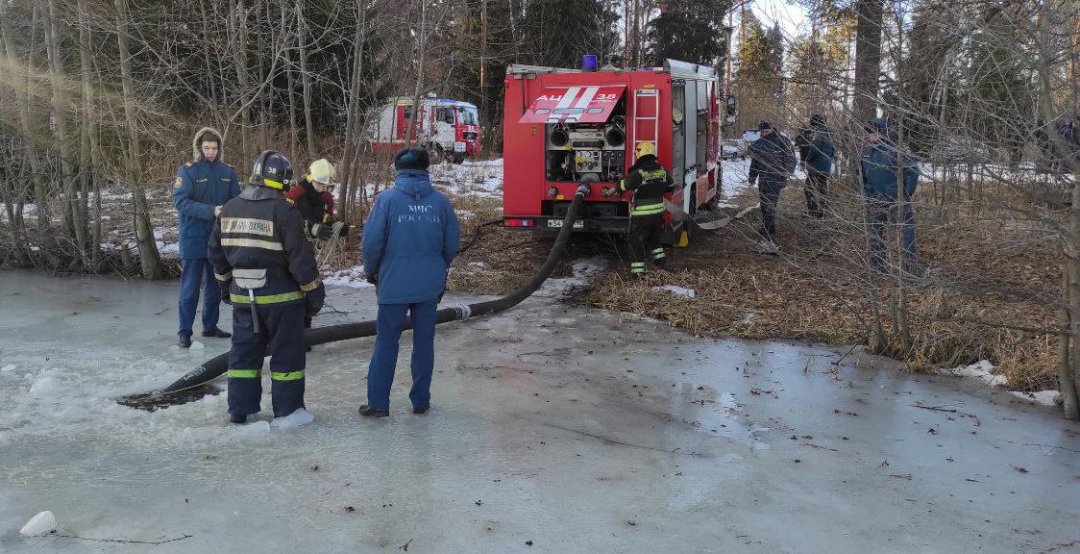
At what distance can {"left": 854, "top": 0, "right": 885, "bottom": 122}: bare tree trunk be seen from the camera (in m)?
5.94

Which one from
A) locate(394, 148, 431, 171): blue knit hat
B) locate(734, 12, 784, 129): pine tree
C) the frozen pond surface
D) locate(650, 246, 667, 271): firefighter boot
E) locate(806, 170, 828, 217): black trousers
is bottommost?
the frozen pond surface

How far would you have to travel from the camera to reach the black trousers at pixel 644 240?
9547mm

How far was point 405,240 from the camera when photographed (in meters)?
4.91

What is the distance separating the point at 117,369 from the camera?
19.3ft

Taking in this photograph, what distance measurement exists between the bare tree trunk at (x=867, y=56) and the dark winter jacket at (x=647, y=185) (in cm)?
325

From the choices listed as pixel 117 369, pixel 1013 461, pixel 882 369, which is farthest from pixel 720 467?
pixel 117 369

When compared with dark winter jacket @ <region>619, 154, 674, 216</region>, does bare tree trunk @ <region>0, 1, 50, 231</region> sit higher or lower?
higher

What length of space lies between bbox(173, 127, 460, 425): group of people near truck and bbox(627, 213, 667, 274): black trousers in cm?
471

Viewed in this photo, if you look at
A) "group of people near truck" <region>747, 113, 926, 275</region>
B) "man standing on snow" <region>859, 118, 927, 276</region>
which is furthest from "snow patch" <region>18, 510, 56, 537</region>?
"man standing on snow" <region>859, 118, 927, 276</region>

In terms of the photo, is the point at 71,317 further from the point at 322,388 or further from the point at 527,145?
the point at 527,145

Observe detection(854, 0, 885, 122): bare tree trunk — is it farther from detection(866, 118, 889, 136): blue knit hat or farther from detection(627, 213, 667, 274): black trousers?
detection(627, 213, 667, 274): black trousers

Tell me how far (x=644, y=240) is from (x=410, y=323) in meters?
4.32

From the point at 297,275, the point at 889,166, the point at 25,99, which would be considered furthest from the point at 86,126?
the point at 889,166

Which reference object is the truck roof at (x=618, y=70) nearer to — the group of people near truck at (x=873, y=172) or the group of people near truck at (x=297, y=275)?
the group of people near truck at (x=873, y=172)
